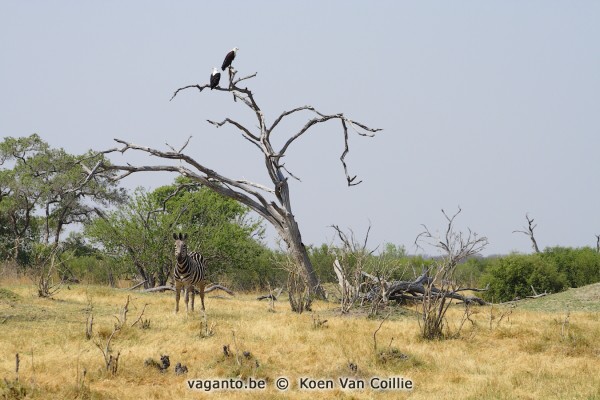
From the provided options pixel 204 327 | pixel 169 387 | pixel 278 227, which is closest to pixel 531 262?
pixel 278 227

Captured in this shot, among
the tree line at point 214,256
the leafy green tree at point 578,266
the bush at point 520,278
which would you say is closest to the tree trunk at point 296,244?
the tree line at point 214,256

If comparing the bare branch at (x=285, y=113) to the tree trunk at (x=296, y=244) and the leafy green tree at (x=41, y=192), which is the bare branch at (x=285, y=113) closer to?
the tree trunk at (x=296, y=244)

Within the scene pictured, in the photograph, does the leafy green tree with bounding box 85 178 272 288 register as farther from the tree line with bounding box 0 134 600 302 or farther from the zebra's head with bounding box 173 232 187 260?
the zebra's head with bounding box 173 232 187 260

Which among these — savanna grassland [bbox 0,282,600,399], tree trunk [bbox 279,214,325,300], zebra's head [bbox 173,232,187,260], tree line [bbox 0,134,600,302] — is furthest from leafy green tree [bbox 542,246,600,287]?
zebra's head [bbox 173,232,187,260]

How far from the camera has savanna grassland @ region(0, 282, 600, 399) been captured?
959cm

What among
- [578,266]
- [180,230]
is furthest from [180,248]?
[578,266]

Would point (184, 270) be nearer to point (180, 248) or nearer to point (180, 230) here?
point (180, 248)

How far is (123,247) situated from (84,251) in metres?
15.9

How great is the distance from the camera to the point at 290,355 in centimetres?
1129

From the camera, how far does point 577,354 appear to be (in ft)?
40.2

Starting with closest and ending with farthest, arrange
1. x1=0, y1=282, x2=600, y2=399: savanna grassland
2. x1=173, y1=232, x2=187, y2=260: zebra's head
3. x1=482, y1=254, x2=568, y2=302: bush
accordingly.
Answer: x1=0, y1=282, x2=600, y2=399: savanna grassland
x1=173, y1=232, x2=187, y2=260: zebra's head
x1=482, y1=254, x2=568, y2=302: bush

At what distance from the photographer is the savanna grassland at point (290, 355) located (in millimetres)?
9586

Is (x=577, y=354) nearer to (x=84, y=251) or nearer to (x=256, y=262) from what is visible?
(x=256, y=262)

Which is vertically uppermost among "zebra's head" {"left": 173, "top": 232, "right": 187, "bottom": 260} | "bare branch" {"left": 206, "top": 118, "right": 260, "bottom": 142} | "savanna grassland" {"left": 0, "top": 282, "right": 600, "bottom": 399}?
"bare branch" {"left": 206, "top": 118, "right": 260, "bottom": 142}
